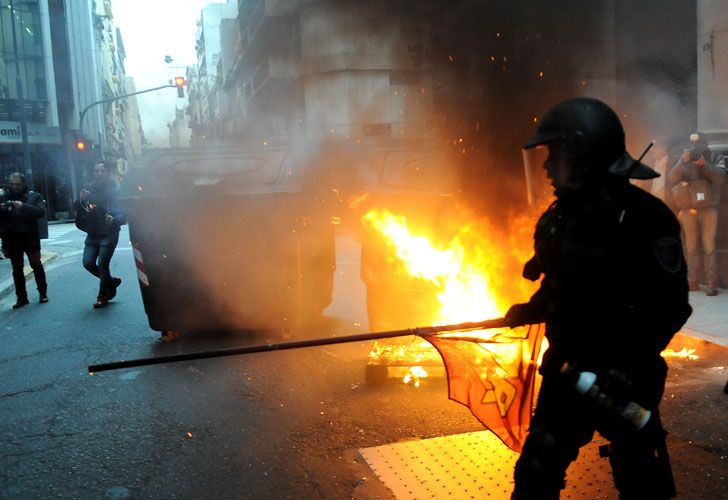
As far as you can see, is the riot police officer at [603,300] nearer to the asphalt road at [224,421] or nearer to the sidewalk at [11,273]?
the asphalt road at [224,421]

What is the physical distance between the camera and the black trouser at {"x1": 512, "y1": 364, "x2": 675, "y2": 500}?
7.04ft

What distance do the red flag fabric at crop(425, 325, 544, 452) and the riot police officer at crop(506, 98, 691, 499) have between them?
2.05ft

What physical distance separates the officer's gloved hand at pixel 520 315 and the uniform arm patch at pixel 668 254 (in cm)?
58

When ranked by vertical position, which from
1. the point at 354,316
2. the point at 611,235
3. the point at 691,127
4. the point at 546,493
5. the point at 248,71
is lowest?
the point at 354,316

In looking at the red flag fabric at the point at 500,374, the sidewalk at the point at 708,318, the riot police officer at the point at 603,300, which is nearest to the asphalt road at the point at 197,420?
the red flag fabric at the point at 500,374

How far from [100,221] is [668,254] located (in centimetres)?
749

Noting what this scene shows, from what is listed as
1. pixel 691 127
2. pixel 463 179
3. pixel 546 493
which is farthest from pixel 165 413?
pixel 691 127

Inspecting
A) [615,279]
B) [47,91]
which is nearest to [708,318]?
[615,279]

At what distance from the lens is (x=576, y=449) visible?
2236 mm

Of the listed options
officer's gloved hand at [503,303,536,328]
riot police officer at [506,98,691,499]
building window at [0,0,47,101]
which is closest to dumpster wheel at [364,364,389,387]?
officer's gloved hand at [503,303,536,328]

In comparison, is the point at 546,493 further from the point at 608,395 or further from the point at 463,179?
the point at 463,179

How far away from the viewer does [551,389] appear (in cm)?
227

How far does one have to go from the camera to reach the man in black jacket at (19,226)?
8281 millimetres

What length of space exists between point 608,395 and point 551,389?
311mm
